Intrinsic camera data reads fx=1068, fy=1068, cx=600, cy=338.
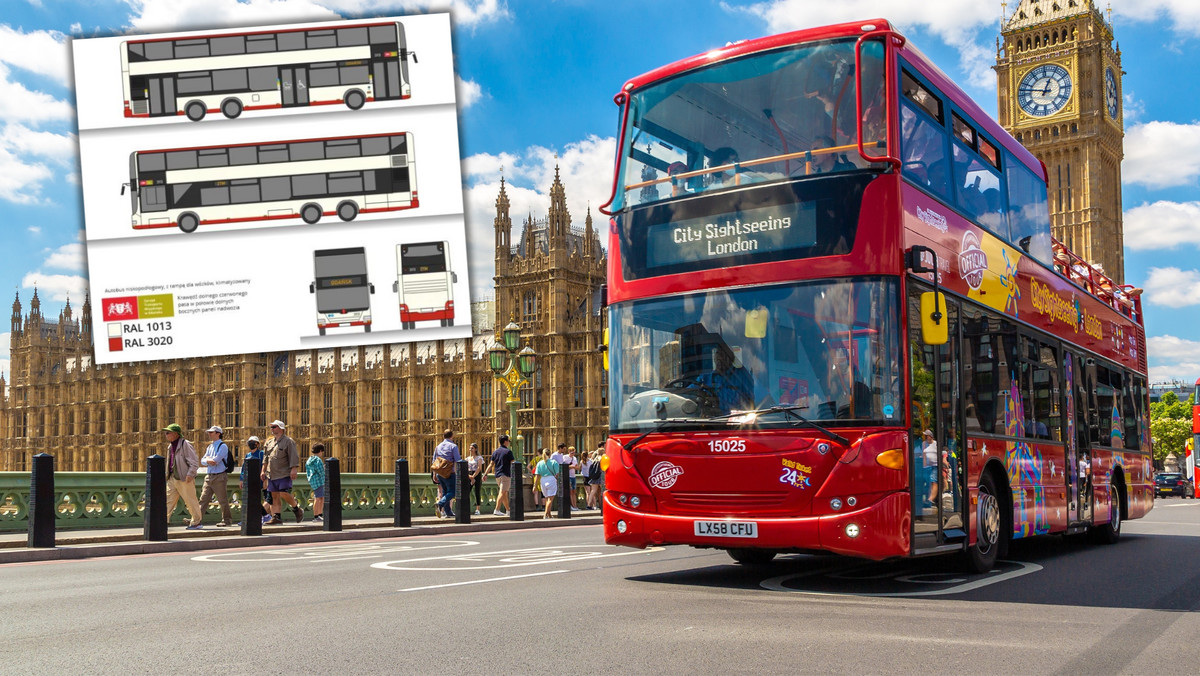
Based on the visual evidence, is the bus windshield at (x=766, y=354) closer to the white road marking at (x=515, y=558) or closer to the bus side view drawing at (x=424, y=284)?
the white road marking at (x=515, y=558)

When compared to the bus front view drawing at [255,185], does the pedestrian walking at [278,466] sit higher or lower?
lower

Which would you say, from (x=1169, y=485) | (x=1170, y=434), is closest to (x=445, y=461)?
(x=1169, y=485)

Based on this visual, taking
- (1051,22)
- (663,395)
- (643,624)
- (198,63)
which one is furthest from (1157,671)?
(1051,22)

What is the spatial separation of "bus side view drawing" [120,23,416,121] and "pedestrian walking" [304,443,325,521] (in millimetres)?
6956

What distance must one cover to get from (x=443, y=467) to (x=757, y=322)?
12.2 m

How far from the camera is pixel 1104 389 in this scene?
13805mm

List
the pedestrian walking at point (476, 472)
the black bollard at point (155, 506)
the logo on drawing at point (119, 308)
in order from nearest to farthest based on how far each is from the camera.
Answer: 1. the black bollard at point (155, 506)
2. the logo on drawing at point (119, 308)
3. the pedestrian walking at point (476, 472)

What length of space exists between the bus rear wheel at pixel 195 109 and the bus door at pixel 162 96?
22 cm

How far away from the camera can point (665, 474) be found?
27.6ft

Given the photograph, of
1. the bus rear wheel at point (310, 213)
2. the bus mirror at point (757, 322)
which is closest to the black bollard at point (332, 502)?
the bus rear wheel at point (310, 213)

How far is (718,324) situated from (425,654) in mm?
3840

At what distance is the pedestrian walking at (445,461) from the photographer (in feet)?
63.0

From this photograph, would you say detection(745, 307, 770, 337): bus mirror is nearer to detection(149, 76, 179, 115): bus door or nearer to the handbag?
the handbag

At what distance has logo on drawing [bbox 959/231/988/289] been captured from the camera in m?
9.21
